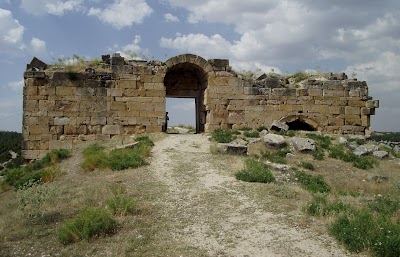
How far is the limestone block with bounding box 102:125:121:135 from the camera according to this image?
15.3 meters

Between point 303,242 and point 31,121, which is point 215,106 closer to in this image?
point 31,121

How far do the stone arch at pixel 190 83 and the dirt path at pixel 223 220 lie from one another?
6.44 meters

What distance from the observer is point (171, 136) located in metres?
15.4

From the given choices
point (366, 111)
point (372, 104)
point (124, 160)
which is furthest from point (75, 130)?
point (372, 104)

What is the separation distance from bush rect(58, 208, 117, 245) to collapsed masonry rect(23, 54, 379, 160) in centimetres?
920

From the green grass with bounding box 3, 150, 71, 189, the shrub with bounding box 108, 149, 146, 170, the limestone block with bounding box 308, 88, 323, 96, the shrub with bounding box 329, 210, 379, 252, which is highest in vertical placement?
the limestone block with bounding box 308, 88, 323, 96

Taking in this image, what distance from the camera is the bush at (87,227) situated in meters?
5.99

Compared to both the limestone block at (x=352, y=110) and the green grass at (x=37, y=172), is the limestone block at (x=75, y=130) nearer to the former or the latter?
the green grass at (x=37, y=172)

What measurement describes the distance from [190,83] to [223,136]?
4.34 meters

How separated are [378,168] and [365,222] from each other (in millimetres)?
7661

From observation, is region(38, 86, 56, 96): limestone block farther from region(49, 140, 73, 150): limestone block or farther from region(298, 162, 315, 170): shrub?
region(298, 162, 315, 170): shrub

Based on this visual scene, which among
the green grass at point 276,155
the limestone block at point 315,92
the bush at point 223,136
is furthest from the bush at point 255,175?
the limestone block at point 315,92

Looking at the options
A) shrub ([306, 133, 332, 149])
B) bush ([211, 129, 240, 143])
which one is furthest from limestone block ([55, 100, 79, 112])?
shrub ([306, 133, 332, 149])

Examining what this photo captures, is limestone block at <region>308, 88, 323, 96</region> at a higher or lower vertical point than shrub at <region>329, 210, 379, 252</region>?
higher
